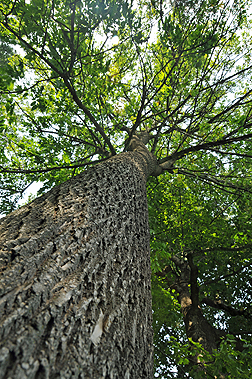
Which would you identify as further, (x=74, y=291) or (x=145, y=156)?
(x=145, y=156)

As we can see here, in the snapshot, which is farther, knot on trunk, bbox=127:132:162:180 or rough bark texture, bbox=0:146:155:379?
knot on trunk, bbox=127:132:162:180

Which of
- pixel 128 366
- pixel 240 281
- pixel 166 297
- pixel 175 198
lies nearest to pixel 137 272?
pixel 128 366

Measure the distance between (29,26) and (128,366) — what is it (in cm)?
365

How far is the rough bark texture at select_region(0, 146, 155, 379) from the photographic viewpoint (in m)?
0.74

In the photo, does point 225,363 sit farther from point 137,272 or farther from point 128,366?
point 128,366

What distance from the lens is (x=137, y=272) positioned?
152cm

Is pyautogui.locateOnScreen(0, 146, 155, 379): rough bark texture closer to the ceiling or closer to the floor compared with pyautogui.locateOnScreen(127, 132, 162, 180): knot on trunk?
closer to the floor

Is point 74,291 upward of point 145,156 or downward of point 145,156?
downward

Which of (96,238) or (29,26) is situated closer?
(96,238)

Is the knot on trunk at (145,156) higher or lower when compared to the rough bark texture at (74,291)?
higher

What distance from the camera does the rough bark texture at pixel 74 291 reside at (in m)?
0.74

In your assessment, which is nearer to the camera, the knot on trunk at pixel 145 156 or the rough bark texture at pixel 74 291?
the rough bark texture at pixel 74 291

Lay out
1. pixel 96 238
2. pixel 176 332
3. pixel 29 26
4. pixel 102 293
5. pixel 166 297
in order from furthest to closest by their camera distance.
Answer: pixel 176 332, pixel 166 297, pixel 29 26, pixel 96 238, pixel 102 293

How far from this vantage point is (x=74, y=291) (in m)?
1.00
